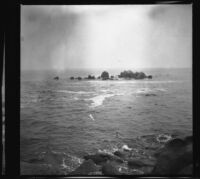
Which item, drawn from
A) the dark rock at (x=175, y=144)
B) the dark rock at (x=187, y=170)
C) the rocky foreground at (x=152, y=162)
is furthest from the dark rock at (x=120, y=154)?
the dark rock at (x=187, y=170)

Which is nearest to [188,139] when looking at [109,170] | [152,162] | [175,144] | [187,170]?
[175,144]

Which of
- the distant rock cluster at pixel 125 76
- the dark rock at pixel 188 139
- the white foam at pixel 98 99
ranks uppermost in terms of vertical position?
the distant rock cluster at pixel 125 76

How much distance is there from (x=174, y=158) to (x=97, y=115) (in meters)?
0.78

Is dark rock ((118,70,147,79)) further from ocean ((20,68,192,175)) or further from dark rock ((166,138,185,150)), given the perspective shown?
dark rock ((166,138,185,150))

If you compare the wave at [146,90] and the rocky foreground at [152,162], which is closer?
the rocky foreground at [152,162]

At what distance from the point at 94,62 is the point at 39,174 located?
3.71 ft

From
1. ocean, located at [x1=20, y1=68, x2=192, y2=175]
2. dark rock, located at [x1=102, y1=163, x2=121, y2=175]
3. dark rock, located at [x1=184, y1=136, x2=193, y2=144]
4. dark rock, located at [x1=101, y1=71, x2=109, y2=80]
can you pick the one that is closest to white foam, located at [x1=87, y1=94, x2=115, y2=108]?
ocean, located at [x1=20, y1=68, x2=192, y2=175]

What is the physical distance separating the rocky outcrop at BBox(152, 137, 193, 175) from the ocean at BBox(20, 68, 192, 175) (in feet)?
0.23

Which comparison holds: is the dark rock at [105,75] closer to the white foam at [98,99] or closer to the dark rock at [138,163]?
the white foam at [98,99]

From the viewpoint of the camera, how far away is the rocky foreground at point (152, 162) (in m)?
1.72

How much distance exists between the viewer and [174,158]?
172 cm

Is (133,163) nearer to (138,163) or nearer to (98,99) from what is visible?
(138,163)
